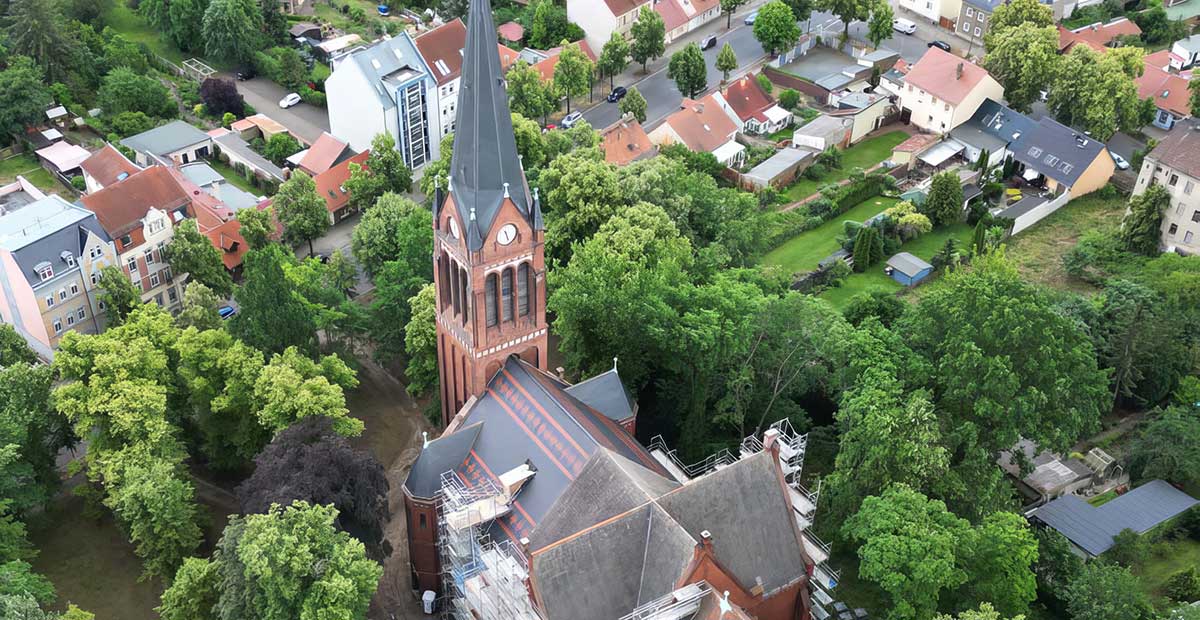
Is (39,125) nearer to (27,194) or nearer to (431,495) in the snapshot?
(27,194)

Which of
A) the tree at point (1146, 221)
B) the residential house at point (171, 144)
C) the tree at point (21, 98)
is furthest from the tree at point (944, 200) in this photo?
the tree at point (21, 98)

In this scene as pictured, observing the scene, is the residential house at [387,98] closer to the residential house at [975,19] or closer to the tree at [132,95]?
the tree at [132,95]

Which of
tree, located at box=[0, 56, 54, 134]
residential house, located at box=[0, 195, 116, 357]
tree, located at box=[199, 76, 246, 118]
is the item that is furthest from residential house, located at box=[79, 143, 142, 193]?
tree, located at box=[199, 76, 246, 118]

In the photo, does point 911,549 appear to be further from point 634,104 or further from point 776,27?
point 776,27

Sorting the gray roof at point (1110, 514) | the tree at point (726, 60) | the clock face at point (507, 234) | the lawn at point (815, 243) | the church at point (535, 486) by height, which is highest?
the clock face at point (507, 234)

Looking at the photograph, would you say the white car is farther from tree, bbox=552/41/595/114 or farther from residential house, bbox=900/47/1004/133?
residential house, bbox=900/47/1004/133

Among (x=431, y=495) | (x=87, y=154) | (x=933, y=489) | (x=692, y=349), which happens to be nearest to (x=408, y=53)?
(x=87, y=154)

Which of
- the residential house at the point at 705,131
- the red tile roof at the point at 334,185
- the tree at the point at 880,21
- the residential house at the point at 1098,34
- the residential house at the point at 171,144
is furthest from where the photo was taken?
the tree at the point at 880,21
